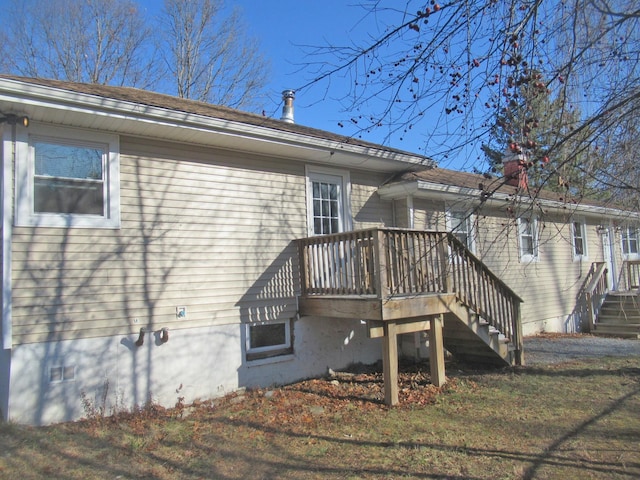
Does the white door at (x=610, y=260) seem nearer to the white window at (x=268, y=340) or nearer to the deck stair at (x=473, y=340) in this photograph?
the deck stair at (x=473, y=340)

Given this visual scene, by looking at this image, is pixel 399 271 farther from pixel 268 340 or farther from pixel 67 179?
pixel 67 179

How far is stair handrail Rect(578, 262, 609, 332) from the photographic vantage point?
14.8 metres

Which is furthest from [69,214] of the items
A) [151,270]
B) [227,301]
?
[227,301]

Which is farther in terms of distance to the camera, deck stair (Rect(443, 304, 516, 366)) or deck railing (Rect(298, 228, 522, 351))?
deck stair (Rect(443, 304, 516, 366))

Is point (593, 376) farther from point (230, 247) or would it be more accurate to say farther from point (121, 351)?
point (121, 351)

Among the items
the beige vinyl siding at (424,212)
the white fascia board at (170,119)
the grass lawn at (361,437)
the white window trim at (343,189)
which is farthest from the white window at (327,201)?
the grass lawn at (361,437)

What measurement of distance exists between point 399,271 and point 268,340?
2.67 m

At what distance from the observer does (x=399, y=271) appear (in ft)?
23.7

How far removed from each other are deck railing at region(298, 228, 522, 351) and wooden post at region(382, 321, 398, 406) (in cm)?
61

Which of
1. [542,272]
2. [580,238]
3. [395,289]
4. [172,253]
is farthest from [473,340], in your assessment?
[580,238]

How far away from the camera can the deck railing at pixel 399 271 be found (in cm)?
709

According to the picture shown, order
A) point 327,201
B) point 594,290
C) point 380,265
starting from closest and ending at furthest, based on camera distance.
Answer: point 380,265
point 327,201
point 594,290

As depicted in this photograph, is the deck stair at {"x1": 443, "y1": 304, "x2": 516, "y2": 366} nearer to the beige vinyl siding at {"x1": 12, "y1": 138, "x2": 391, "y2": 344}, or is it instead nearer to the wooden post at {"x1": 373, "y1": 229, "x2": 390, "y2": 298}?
the wooden post at {"x1": 373, "y1": 229, "x2": 390, "y2": 298}

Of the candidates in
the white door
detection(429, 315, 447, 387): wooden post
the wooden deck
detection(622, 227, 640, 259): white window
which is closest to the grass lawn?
detection(429, 315, 447, 387): wooden post
